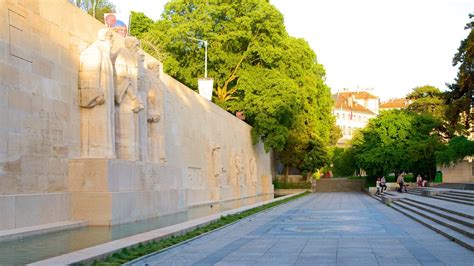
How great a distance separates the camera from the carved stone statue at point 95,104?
44.4 ft

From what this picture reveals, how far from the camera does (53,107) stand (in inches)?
485

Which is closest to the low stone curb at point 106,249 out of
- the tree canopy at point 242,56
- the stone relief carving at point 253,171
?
the tree canopy at point 242,56

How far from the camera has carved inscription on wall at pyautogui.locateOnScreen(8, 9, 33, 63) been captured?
10891 millimetres

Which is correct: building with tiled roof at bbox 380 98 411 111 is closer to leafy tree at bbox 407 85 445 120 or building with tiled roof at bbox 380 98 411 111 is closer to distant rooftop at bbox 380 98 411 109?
distant rooftop at bbox 380 98 411 109

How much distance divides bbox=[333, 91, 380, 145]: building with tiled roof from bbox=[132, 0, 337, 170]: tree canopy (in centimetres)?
6167

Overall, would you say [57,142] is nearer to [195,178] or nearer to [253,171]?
[195,178]

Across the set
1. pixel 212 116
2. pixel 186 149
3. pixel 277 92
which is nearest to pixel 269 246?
pixel 186 149

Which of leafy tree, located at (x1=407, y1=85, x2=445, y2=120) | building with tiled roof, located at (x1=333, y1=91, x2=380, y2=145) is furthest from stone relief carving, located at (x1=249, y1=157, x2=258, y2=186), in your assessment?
building with tiled roof, located at (x1=333, y1=91, x2=380, y2=145)

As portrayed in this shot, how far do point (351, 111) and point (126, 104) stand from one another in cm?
8968

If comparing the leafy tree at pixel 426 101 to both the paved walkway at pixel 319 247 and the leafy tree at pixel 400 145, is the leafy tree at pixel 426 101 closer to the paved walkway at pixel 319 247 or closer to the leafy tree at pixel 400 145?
the leafy tree at pixel 400 145

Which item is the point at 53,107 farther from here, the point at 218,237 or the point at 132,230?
the point at 218,237

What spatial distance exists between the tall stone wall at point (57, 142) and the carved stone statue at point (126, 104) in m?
0.47

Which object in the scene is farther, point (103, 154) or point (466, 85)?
point (466, 85)

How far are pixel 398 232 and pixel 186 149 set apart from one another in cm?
1286
